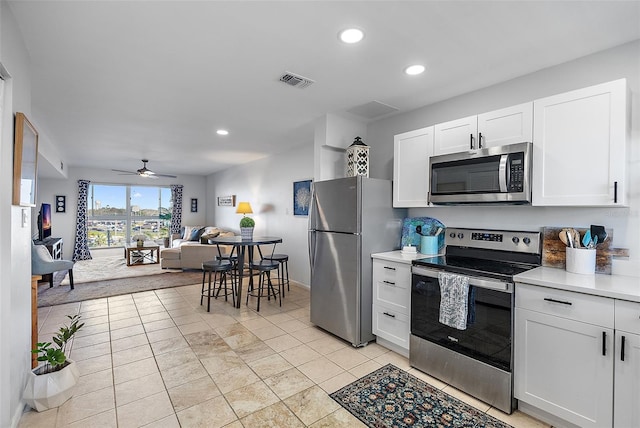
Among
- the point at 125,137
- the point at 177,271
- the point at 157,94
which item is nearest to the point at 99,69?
the point at 157,94

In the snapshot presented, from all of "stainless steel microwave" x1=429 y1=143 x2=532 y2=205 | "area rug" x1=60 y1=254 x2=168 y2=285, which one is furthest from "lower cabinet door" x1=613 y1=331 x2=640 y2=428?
"area rug" x1=60 y1=254 x2=168 y2=285

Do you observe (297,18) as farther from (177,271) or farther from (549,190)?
(177,271)

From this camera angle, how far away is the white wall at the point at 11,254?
1616 millimetres

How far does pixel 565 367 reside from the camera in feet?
5.74

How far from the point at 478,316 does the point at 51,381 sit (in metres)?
2.89

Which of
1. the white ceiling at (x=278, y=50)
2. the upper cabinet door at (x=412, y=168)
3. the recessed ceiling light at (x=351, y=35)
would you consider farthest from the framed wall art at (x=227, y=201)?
the recessed ceiling light at (x=351, y=35)

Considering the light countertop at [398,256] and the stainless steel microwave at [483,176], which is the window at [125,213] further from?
the stainless steel microwave at [483,176]

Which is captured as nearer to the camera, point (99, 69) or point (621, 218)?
point (621, 218)

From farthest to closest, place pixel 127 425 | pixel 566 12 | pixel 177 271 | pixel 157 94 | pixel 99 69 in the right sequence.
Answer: pixel 177 271 → pixel 157 94 → pixel 99 69 → pixel 127 425 → pixel 566 12

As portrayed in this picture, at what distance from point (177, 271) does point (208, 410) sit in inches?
194

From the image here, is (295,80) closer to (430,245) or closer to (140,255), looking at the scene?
(430,245)

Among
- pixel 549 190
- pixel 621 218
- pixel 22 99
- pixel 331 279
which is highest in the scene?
pixel 22 99

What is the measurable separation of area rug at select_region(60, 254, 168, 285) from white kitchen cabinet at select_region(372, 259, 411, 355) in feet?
16.4

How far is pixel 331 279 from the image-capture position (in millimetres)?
3166
